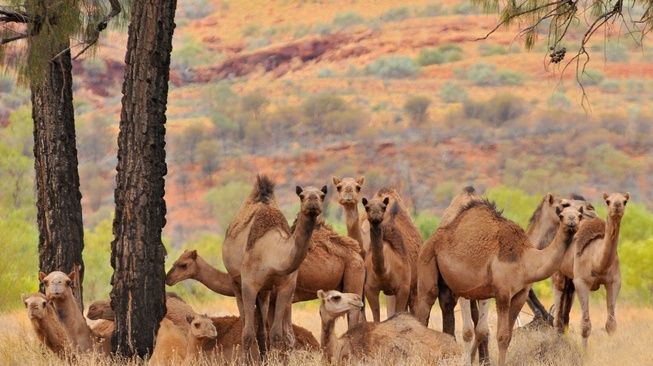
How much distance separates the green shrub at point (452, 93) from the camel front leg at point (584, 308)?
160ft

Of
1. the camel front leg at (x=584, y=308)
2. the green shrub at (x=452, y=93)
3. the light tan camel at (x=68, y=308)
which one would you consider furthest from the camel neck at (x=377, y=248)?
the green shrub at (x=452, y=93)

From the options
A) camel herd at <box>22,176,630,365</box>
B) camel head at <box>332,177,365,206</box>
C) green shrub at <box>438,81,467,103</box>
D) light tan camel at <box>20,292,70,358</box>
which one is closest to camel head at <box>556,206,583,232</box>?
camel herd at <box>22,176,630,365</box>

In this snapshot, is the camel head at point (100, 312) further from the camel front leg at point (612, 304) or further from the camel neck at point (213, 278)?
the camel front leg at point (612, 304)

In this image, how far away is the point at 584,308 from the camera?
14531 millimetres

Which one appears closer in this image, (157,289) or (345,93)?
(157,289)

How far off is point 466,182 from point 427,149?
16.5 feet

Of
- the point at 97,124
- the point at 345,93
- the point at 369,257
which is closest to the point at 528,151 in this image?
the point at 345,93

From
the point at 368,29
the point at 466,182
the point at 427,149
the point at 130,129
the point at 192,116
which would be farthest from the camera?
the point at 368,29

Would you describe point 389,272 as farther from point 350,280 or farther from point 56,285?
point 56,285

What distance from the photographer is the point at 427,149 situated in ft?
192

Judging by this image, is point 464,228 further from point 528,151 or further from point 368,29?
Answer: point 368,29

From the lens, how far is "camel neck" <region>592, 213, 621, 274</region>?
1318 centimetres

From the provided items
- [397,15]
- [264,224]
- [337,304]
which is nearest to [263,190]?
[264,224]

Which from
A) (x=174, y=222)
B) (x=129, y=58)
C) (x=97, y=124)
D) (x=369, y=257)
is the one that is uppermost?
(x=129, y=58)
